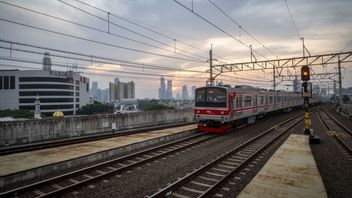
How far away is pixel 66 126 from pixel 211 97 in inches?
396

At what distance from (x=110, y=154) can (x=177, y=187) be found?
17.2ft

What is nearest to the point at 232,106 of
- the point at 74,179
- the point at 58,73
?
the point at 74,179

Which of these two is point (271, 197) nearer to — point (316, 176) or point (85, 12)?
point (316, 176)

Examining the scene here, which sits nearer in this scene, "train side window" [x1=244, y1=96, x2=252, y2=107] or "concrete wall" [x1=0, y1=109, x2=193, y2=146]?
"concrete wall" [x1=0, y1=109, x2=193, y2=146]

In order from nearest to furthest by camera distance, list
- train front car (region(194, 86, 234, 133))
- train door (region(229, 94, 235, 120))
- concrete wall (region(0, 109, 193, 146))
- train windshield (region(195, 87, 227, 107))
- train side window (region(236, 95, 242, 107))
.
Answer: concrete wall (region(0, 109, 193, 146))
train front car (region(194, 86, 234, 133))
train windshield (region(195, 87, 227, 107))
train door (region(229, 94, 235, 120))
train side window (region(236, 95, 242, 107))

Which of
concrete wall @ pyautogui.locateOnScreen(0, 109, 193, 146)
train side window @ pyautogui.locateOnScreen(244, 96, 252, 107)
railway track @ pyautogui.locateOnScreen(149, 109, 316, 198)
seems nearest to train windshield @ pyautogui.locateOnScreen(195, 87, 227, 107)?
train side window @ pyautogui.locateOnScreen(244, 96, 252, 107)

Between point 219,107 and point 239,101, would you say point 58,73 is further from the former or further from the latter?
point 219,107

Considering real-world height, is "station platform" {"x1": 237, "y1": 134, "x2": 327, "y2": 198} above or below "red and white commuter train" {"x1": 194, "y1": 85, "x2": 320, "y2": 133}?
below

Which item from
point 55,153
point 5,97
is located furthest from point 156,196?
point 5,97

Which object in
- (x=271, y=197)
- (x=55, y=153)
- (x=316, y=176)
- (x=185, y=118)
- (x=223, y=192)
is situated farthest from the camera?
(x=185, y=118)

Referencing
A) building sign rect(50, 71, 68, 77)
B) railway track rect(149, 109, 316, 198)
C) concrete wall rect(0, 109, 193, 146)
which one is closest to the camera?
railway track rect(149, 109, 316, 198)

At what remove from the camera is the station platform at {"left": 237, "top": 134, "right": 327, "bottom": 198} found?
7086 millimetres

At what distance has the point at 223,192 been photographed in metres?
7.39

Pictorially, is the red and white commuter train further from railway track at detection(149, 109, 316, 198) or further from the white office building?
the white office building
